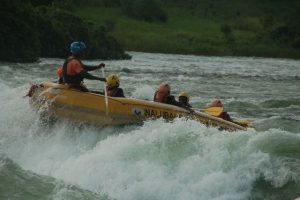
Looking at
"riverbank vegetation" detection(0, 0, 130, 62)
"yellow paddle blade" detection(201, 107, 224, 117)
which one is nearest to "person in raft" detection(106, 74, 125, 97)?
"yellow paddle blade" detection(201, 107, 224, 117)

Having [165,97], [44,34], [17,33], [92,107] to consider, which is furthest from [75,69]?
[44,34]

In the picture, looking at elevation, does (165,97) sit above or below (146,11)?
above

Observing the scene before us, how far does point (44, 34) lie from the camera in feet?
146

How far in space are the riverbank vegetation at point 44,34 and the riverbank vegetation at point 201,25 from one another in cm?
1419

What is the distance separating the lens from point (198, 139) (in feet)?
40.9

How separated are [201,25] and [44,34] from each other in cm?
3938

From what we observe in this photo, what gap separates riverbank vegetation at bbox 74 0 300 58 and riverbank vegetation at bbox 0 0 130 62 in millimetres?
14185

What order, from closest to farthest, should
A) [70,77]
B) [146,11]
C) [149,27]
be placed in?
1. [70,77]
2. [149,27]
3. [146,11]

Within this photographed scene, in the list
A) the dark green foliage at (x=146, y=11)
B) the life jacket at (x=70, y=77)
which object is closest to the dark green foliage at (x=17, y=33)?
the life jacket at (x=70, y=77)

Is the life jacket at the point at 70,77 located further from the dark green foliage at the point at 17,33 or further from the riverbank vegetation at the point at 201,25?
the riverbank vegetation at the point at 201,25

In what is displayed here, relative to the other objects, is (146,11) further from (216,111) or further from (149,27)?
(216,111)

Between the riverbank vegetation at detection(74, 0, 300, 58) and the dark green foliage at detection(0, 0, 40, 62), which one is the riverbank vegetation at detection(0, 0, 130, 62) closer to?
the dark green foliage at detection(0, 0, 40, 62)

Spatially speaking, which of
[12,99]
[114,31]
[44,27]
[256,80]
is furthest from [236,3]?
[12,99]

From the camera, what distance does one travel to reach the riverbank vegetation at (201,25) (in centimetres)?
6931
